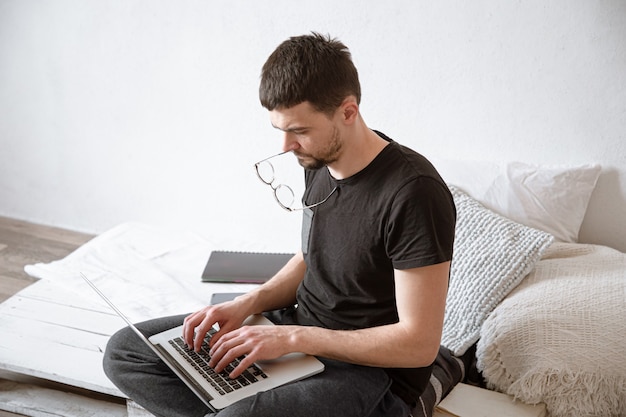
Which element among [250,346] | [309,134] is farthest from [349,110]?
[250,346]

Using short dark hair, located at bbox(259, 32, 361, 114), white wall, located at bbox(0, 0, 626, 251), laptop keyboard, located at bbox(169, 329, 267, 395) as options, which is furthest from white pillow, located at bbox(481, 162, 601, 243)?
laptop keyboard, located at bbox(169, 329, 267, 395)

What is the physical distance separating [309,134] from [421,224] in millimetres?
280

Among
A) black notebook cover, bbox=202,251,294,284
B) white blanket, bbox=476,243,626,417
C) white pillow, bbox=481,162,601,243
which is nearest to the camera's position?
white blanket, bbox=476,243,626,417

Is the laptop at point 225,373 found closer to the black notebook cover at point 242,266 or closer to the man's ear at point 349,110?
the man's ear at point 349,110

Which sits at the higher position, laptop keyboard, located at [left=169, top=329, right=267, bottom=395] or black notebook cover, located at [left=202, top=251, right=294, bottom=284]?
laptop keyboard, located at [left=169, top=329, right=267, bottom=395]

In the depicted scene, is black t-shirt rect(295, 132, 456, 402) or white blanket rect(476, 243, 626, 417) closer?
black t-shirt rect(295, 132, 456, 402)

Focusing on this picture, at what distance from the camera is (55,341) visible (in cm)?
186

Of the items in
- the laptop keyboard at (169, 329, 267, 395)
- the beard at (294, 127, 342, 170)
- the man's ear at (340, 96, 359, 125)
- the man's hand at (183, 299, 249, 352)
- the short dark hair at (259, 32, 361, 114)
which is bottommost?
the laptop keyboard at (169, 329, 267, 395)

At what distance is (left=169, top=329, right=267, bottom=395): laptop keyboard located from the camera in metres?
1.38

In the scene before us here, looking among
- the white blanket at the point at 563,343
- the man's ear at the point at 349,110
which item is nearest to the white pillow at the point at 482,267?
the white blanket at the point at 563,343

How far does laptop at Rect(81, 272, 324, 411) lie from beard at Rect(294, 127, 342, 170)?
1.26 feet

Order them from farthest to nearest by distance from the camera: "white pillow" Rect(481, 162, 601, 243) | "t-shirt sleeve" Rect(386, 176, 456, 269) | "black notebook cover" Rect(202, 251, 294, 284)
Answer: "black notebook cover" Rect(202, 251, 294, 284)
"white pillow" Rect(481, 162, 601, 243)
"t-shirt sleeve" Rect(386, 176, 456, 269)

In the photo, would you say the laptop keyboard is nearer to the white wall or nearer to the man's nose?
the man's nose

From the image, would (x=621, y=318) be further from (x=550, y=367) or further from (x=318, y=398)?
(x=318, y=398)
